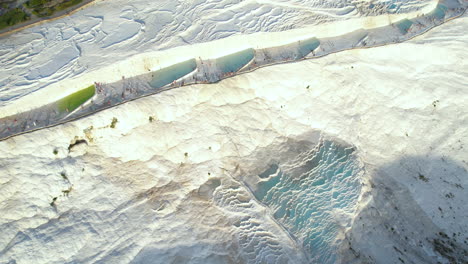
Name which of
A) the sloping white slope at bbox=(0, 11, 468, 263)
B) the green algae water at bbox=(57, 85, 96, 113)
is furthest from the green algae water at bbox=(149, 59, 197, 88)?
the green algae water at bbox=(57, 85, 96, 113)

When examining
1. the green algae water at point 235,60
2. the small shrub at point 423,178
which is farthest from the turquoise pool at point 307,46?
the small shrub at point 423,178

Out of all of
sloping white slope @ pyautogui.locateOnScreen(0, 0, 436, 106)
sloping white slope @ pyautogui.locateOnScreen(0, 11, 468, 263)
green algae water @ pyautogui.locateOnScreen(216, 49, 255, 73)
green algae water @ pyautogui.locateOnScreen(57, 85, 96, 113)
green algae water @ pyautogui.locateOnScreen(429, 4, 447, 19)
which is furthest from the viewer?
green algae water @ pyautogui.locateOnScreen(429, 4, 447, 19)

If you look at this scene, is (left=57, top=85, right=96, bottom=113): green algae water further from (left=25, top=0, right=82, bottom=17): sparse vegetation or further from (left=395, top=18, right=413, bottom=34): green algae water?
(left=395, top=18, right=413, bottom=34): green algae water

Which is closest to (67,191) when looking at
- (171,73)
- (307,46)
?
(171,73)

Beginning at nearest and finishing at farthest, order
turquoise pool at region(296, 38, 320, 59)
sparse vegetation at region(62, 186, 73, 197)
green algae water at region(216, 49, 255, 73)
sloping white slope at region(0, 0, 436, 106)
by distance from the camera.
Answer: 1. sparse vegetation at region(62, 186, 73, 197)
2. sloping white slope at region(0, 0, 436, 106)
3. green algae water at region(216, 49, 255, 73)
4. turquoise pool at region(296, 38, 320, 59)

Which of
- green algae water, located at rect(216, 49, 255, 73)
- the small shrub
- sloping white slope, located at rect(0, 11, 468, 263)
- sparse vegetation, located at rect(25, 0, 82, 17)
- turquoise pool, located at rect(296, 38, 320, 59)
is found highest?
sparse vegetation, located at rect(25, 0, 82, 17)

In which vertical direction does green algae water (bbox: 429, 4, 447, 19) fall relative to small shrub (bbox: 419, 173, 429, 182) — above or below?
above

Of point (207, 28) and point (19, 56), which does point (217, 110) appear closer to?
point (207, 28)

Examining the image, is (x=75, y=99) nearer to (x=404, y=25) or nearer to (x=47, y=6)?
(x=47, y=6)
